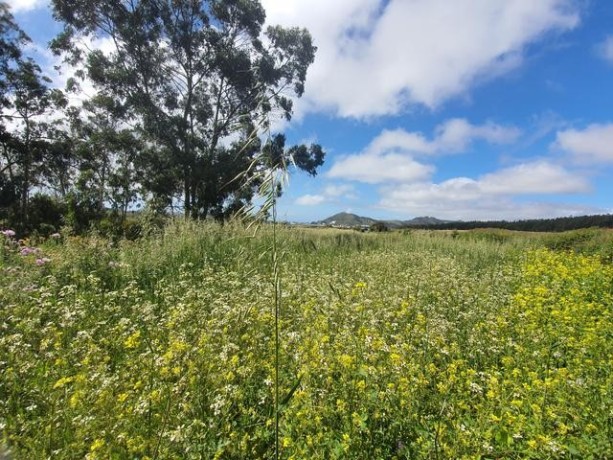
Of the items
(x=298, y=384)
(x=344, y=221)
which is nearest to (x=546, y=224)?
(x=344, y=221)

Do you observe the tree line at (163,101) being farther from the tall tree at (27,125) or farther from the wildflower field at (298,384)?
the wildflower field at (298,384)

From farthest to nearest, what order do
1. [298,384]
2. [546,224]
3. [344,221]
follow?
[546,224] → [344,221] → [298,384]

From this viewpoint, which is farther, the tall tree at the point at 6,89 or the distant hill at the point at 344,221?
the tall tree at the point at 6,89

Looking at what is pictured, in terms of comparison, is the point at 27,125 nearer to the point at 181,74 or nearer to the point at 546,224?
the point at 181,74

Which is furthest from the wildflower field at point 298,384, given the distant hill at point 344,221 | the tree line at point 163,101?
the tree line at point 163,101

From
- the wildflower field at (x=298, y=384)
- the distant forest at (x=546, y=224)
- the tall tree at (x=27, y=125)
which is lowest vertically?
the wildflower field at (x=298, y=384)

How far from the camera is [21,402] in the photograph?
2451 millimetres

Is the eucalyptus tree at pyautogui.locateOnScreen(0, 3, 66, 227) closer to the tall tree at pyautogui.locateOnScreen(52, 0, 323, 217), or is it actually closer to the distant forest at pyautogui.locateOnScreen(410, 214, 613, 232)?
the tall tree at pyautogui.locateOnScreen(52, 0, 323, 217)

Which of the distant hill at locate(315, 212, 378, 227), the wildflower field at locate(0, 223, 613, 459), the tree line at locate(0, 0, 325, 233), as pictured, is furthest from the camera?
the tree line at locate(0, 0, 325, 233)

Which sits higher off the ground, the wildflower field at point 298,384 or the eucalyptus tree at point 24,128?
the eucalyptus tree at point 24,128

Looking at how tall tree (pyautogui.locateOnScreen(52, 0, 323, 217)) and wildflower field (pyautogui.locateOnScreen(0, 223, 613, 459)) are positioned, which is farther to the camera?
tall tree (pyautogui.locateOnScreen(52, 0, 323, 217))

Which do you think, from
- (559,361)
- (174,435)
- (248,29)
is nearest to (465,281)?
(559,361)

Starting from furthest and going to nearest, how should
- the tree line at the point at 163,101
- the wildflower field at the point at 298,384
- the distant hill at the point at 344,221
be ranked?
1. the tree line at the point at 163,101
2. the distant hill at the point at 344,221
3. the wildflower field at the point at 298,384

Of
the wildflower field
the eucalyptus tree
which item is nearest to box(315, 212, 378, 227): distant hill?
the wildflower field
